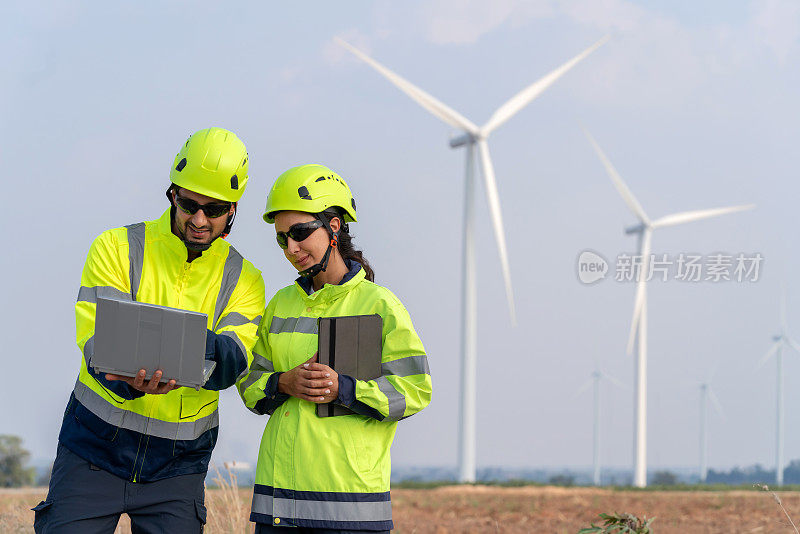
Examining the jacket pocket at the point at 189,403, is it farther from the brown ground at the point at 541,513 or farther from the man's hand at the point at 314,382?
the brown ground at the point at 541,513

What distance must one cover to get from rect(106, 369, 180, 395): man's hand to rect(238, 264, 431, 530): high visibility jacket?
0.51 m

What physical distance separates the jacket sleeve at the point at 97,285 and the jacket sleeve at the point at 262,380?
532 millimetres

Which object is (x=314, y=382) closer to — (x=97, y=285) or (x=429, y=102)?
(x=97, y=285)

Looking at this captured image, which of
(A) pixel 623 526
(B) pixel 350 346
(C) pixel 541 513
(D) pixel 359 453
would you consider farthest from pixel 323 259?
(C) pixel 541 513

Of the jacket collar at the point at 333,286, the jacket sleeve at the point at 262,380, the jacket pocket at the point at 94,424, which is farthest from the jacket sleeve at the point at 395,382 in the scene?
the jacket pocket at the point at 94,424

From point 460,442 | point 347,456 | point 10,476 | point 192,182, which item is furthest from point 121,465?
point 10,476

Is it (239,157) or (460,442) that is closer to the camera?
(239,157)

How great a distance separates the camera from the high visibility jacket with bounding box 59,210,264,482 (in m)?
4.61

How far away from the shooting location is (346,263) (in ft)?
16.1

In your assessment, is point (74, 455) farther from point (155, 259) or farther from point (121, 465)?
point (155, 259)

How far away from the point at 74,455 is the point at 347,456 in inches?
51.6

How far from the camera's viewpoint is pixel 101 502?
15.1 feet

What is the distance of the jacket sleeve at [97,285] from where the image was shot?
4537mm

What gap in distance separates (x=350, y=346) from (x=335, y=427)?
372 millimetres
